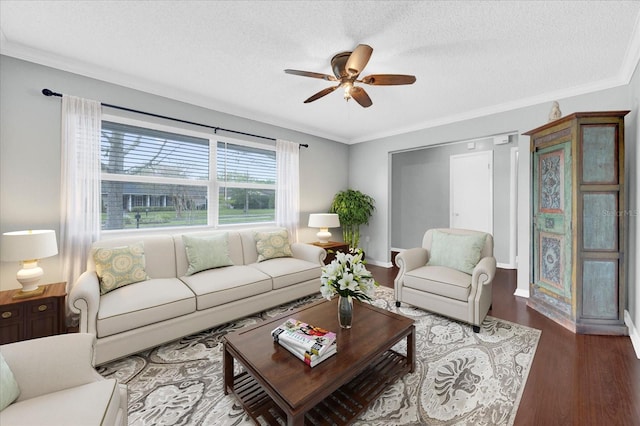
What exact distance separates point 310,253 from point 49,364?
2626mm

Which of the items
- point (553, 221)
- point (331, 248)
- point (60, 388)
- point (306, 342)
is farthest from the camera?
point (331, 248)

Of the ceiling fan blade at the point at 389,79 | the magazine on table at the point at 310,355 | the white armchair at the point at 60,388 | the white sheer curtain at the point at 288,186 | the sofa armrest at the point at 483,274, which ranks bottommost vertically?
the magazine on table at the point at 310,355

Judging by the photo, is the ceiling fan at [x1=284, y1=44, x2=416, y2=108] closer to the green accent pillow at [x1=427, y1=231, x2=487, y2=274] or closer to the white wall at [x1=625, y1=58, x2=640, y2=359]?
the green accent pillow at [x1=427, y1=231, x2=487, y2=274]

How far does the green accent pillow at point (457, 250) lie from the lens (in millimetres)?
2854

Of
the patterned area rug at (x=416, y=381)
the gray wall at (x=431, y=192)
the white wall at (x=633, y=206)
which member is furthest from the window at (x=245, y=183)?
the white wall at (x=633, y=206)

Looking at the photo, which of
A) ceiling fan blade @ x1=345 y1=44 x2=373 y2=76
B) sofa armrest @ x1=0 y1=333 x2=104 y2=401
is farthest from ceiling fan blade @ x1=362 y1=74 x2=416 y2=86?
sofa armrest @ x1=0 y1=333 x2=104 y2=401

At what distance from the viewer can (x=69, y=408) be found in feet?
3.28

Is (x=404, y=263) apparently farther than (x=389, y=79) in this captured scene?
Yes

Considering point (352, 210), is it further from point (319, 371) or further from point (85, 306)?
point (85, 306)

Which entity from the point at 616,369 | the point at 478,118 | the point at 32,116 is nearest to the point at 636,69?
the point at 478,118

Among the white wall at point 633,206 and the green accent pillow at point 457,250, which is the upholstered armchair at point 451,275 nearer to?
the green accent pillow at point 457,250

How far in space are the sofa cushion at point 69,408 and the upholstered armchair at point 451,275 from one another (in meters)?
2.60

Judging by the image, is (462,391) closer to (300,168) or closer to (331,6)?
(331,6)

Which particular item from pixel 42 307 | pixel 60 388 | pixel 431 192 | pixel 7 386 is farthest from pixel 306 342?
pixel 431 192
